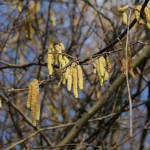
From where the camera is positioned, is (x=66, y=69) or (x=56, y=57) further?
(x=56, y=57)

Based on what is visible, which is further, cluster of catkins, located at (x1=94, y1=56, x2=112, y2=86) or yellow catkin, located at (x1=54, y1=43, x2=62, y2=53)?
yellow catkin, located at (x1=54, y1=43, x2=62, y2=53)

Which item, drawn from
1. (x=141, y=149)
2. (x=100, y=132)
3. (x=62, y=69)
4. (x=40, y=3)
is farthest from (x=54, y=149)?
(x=40, y=3)

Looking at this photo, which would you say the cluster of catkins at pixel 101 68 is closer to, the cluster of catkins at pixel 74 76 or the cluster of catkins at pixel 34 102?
the cluster of catkins at pixel 74 76

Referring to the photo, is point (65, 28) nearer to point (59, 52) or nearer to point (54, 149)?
point (54, 149)

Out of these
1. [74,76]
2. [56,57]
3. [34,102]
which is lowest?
[34,102]

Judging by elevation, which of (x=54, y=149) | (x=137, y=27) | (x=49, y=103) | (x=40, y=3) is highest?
(x=40, y=3)

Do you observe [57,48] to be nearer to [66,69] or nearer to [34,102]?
[66,69]

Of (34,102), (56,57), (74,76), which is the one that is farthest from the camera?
(56,57)

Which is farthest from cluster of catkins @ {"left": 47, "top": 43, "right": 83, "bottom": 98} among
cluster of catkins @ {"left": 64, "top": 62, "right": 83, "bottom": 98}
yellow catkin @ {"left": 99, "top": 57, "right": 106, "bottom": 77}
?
yellow catkin @ {"left": 99, "top": 57, "right": 106, "bottom": 77}

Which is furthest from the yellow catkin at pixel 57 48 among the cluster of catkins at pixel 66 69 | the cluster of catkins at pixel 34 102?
the cluster of catkins at pixel 34 102

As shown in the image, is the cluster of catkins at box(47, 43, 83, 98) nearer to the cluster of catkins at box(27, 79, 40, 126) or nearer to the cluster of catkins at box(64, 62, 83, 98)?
the cluster of catkins at box(64, 62, 83, 98)

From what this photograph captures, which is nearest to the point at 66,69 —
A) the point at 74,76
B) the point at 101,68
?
the point at 74,76
